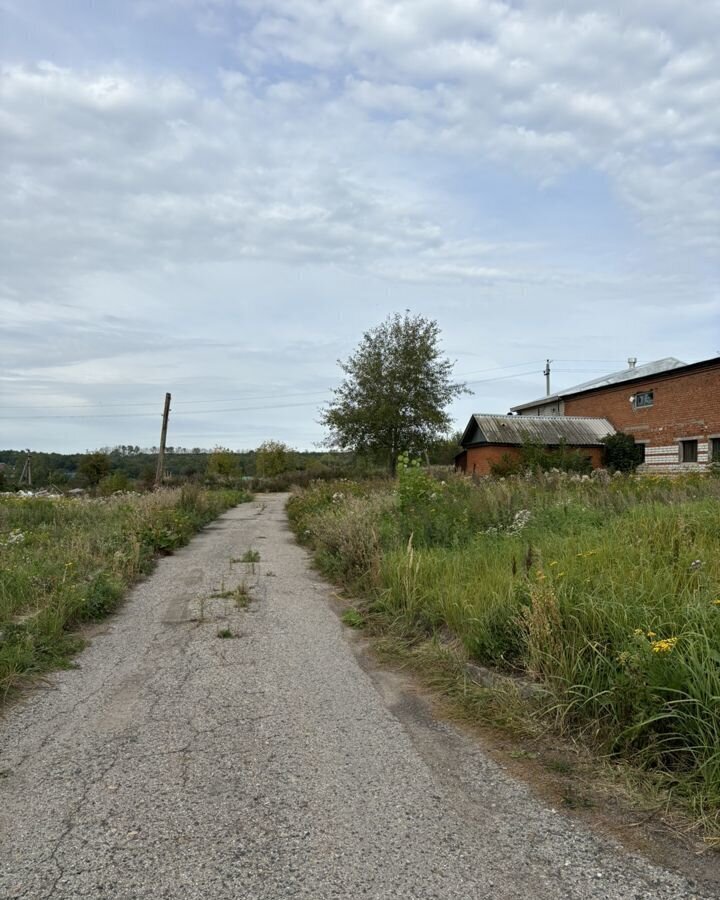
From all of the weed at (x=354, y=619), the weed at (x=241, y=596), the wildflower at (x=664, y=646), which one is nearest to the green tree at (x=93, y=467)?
the weed at (x=241, y=596)

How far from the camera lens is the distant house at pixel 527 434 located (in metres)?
37.4

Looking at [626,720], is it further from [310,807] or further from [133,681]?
[133,681]

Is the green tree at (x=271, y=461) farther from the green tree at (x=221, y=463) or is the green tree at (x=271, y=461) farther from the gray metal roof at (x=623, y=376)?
the gray metal roof at (x=623, y=376)

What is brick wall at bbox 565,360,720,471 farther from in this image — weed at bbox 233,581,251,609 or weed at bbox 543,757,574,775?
weed at bbox 543,757,574,775

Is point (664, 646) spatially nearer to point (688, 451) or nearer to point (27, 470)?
point (688, 451)

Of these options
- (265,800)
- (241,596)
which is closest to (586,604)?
(265,800)

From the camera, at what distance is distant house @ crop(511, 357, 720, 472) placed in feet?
103

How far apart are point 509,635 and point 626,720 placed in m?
1.26

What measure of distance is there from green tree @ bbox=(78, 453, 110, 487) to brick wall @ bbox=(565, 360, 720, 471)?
145 feet

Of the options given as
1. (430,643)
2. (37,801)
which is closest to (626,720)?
(430,643)

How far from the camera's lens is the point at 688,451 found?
108 ft

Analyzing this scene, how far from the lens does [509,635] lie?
4.71 m

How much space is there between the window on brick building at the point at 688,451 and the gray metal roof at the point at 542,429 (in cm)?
526

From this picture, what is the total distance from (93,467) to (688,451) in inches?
1965
